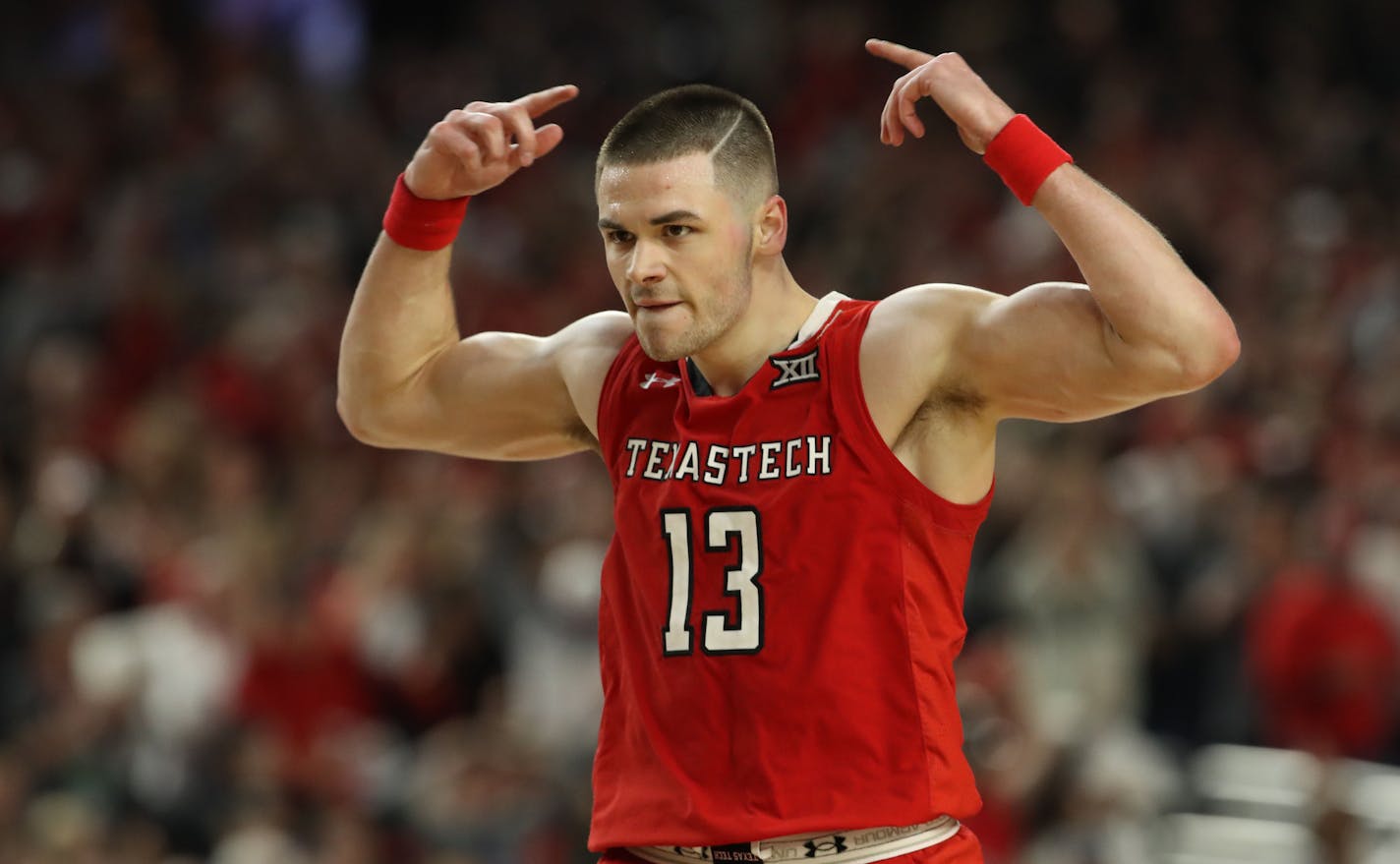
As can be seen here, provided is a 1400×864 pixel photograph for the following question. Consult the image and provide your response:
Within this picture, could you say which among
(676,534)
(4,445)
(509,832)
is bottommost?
(509,832)

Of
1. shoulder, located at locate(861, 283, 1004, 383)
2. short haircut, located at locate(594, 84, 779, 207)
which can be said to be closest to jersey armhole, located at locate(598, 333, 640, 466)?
short haircut, located at locate(594, 84, 779, 207)

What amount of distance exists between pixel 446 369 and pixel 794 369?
86 centimetres

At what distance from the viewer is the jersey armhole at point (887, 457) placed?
A: 346cm

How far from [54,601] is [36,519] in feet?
2.26

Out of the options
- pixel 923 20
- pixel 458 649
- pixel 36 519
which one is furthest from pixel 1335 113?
pixel 36 519

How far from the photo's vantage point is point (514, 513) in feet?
30.0

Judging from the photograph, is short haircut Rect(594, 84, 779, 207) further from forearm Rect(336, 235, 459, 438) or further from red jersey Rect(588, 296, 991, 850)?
forearm Rect(336, 235, 459, 438)

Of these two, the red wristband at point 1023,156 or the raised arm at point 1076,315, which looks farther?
the red wristband at point 1023,156

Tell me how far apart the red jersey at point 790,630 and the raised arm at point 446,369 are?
0.46 meters

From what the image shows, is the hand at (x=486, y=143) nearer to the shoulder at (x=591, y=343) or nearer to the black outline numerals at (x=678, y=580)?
the shoulder at (x=591, y=343)

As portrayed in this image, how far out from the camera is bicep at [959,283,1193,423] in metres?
3.31

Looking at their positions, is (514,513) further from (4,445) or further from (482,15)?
(482,15)

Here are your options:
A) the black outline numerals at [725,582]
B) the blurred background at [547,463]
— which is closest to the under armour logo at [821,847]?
the black outline numerals at [725,582]

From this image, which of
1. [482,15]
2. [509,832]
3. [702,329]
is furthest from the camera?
[482,15]
